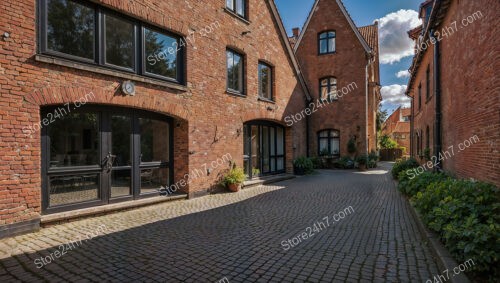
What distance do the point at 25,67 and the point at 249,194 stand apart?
6816 millimetres

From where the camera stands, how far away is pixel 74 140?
20.6ft

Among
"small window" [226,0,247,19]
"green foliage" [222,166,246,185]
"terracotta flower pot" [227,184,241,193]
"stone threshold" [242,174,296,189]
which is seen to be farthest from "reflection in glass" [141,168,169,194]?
"small window" [226,0,247,19]

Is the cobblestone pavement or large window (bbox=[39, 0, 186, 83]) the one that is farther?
large window (bbox=[39, 0, 186, 83])

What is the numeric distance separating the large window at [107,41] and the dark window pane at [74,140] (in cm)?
133

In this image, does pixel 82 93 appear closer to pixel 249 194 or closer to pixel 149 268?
pixel 149 268

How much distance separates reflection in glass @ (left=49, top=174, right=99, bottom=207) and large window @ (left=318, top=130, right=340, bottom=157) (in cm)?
1557

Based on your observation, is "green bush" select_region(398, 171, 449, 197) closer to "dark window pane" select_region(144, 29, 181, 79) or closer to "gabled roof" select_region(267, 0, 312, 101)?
"dark window pane" select_region(144, 29, 181, 79)

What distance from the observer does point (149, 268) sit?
151 inches

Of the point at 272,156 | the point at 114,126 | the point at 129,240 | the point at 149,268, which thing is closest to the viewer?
the point at 149,268

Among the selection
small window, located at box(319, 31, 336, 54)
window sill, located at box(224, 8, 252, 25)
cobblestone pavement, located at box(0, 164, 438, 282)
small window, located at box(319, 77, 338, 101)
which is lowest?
cobblestone pavement, located at box(0, 164, 438, 282)

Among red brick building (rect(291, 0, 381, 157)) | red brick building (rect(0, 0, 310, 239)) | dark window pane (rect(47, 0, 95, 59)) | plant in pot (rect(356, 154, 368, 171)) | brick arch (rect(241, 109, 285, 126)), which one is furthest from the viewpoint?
red brick building (rect(291, 0, 381, 157))

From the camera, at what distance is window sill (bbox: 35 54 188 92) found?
5619 millimetres

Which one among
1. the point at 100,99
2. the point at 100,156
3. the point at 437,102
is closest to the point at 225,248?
the point at 100,156

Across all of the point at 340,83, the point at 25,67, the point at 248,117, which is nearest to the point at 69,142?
the point at 25,67
